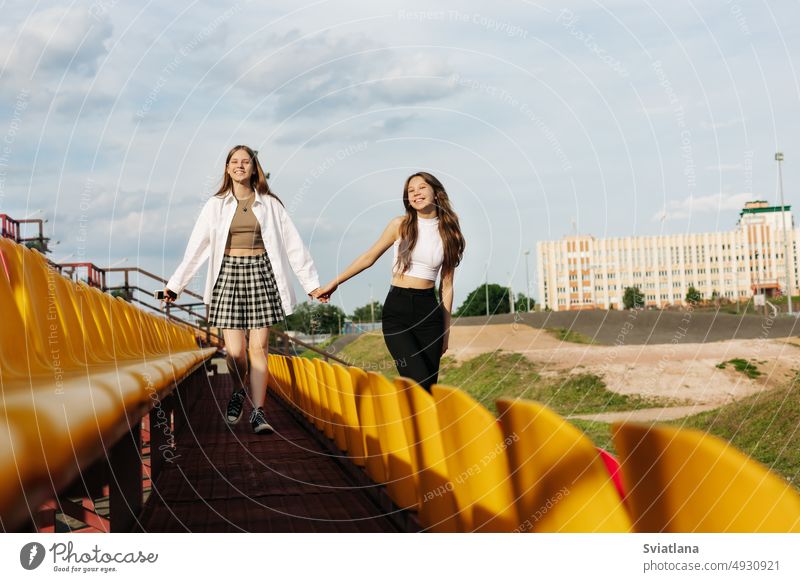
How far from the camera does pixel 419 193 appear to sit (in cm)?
293

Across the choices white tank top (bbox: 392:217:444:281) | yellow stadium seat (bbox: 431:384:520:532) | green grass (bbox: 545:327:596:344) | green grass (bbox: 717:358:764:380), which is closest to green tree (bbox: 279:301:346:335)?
white tank top (bbox: 392:217:444:281)

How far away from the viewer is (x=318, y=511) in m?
2.50

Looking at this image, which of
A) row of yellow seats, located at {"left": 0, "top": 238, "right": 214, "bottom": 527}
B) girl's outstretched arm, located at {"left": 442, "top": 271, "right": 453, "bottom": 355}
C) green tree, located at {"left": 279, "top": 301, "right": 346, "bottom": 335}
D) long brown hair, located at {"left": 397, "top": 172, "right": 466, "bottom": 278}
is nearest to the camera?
row of yellow seats, located at {"left": 0, "top": 238, "right": 214, "bottom": 527}

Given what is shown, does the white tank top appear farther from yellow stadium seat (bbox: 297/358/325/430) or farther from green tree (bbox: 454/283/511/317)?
yellow stadium seat (bbox: 297/358/325/430)

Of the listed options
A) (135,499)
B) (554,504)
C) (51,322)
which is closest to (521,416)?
(554,504)

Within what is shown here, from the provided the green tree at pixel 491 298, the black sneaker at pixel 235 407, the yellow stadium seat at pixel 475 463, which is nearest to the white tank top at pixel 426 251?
the green tree at pixel 491 298

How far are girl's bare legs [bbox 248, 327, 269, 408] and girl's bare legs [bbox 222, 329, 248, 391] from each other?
60mm

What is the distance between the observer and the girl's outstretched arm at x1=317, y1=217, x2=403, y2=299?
3.08 m

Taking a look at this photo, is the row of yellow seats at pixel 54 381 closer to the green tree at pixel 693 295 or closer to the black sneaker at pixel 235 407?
the black sneaker at pixel 235 407

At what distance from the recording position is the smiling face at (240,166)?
3.37m

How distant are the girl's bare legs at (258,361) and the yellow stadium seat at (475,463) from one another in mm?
2263

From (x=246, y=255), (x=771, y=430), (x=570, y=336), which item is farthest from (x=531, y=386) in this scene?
(x=246, y=255)
